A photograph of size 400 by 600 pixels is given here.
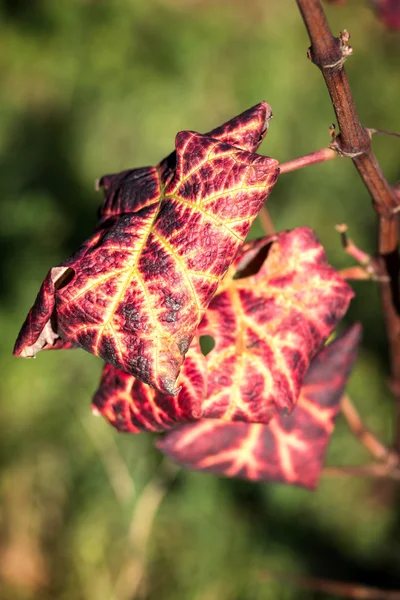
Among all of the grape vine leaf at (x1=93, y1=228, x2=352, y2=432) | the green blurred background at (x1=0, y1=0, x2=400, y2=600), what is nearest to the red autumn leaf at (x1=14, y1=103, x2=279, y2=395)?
the grape vine leaf at (x1=93, y1=228, x2=352, y2=432)

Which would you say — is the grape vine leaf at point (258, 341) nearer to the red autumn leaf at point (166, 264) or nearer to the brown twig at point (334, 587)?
the red autumn leaf at point (166, 264)

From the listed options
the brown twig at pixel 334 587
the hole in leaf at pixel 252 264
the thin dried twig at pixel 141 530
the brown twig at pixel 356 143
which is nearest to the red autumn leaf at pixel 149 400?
the hole in leaf at pixel 252 264

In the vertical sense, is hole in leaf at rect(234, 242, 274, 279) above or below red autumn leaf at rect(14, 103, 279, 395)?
below

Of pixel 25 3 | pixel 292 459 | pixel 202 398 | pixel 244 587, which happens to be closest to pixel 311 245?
Result: pixel 202 398

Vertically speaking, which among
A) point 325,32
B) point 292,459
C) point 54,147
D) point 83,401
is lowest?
point 83,401

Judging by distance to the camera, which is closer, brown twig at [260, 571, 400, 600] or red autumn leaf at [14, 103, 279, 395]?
red autumn leaf at [14, 103, 279, 395]

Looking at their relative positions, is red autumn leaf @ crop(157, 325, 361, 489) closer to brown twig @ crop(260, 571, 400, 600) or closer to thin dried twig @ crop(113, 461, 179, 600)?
brown twig @ crop(260, 571, 400, 600)

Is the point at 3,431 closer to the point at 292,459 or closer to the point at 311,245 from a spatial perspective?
the point at 292,459
